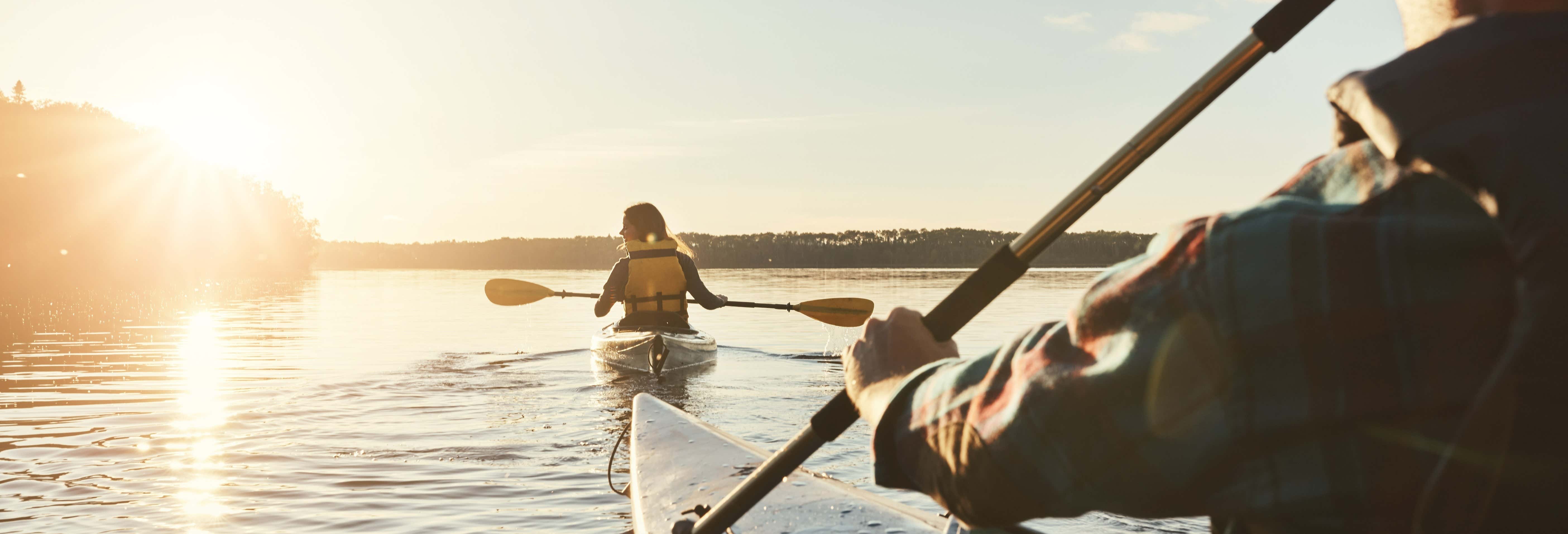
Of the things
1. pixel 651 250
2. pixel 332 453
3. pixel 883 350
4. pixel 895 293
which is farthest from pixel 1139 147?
pixel 895 293

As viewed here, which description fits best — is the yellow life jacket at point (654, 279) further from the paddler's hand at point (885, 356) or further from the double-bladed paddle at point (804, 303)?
the paddler's hand at point (885, 356)

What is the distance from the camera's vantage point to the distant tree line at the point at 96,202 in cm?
4594

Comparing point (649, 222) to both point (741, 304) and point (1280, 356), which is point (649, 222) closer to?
point (741, 304)

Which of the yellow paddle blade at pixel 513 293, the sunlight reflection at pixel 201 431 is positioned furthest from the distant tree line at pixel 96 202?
the yellow paddle blade at pixel 513 293

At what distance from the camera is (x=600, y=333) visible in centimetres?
1348

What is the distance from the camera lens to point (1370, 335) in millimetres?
890

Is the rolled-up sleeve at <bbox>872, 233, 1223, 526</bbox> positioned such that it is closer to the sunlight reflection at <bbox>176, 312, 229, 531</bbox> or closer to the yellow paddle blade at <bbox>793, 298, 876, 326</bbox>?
the sunlight reflection at <bbox>176, 312, 229, 531</bbox>

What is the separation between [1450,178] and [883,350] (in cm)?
75

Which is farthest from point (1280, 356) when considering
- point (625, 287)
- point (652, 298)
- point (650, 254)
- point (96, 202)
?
point (96, 202)

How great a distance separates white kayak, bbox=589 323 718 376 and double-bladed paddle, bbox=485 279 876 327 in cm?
50

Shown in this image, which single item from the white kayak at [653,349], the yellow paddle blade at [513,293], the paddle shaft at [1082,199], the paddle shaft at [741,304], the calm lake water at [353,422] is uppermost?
the paddle shaft at [1082,199]

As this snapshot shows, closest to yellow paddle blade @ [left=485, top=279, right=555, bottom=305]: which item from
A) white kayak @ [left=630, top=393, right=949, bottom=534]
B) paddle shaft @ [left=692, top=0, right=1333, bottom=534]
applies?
white kayak @ [left=630, top=393, right=949, bottom=534]

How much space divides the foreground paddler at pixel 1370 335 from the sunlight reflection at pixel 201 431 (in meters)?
6.04

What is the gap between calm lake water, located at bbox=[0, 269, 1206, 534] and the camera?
6.10 metres
